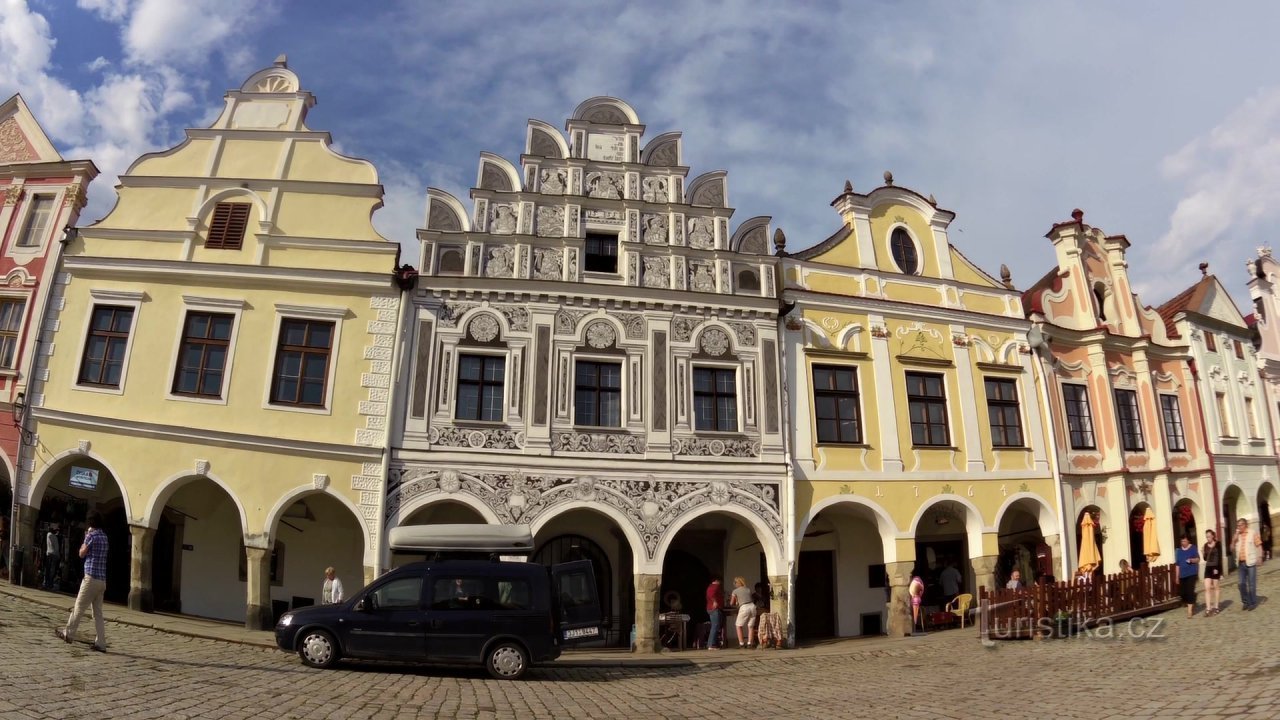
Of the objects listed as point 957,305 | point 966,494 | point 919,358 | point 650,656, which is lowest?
point 650,656

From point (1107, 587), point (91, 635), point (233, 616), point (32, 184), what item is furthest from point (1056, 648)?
point (32, 184)

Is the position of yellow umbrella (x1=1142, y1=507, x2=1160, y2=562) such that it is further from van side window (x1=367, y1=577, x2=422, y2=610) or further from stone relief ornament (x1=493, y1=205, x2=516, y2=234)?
van side window (x1=367, y1=577, x2=422, y2=610)

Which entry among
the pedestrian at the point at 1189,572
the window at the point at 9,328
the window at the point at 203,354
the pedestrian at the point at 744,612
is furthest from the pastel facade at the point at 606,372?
the window at the point at 9,328

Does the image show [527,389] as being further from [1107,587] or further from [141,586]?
[1107,587]

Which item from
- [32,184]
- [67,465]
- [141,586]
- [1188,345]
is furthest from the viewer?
[1188,345]

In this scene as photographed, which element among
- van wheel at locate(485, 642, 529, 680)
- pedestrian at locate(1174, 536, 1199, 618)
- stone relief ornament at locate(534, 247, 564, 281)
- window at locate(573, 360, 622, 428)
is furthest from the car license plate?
pedestrian at locate(1174, 536, 1199, 618)

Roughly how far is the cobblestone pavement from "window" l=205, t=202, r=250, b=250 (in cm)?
812

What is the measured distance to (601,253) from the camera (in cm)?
1792

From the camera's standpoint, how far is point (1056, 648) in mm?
12828

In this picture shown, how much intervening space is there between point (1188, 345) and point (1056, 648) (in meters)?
16.7

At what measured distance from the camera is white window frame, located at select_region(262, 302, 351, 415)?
15.7 m

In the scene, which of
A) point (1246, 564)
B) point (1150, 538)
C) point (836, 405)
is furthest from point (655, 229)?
point (1150, 538)

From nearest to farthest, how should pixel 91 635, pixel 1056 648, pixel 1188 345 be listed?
pixel 91 635 → pixel 1056 648 → pixel 1188 345

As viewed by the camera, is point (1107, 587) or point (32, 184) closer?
point (1107, 587)
